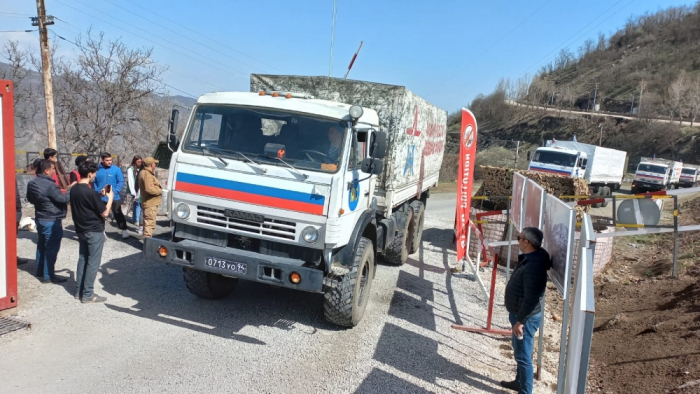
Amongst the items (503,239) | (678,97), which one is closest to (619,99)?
(678,97)

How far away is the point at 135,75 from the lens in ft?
53.4

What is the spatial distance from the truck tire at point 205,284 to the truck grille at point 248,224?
1025 millimetres

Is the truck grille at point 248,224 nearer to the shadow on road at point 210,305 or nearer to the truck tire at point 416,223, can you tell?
the shadow on road at point 210,305

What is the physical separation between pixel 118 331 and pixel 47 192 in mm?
2307

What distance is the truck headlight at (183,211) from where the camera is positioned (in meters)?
5.17

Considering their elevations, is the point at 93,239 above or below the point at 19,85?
below

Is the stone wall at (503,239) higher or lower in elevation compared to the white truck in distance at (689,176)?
lower

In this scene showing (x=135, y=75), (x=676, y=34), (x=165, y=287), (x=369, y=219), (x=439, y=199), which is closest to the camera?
(x=369, y=219)

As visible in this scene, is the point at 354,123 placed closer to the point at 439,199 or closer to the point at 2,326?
the point at 2,326

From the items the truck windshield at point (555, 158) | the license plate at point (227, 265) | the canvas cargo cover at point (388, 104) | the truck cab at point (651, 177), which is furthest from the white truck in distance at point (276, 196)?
the truck cab at point (651, 177)

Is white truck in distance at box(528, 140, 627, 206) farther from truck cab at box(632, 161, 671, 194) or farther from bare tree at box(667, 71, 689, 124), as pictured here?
bare tree at box(667, 71, 689, 124)

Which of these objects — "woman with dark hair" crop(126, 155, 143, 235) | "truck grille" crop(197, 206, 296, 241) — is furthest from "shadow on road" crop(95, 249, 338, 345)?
"woman with dark hair" crop(126, 155, 143, 235)

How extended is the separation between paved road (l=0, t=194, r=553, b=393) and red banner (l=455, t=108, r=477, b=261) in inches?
42.2

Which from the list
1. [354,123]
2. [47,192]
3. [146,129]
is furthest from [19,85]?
[354,123]
